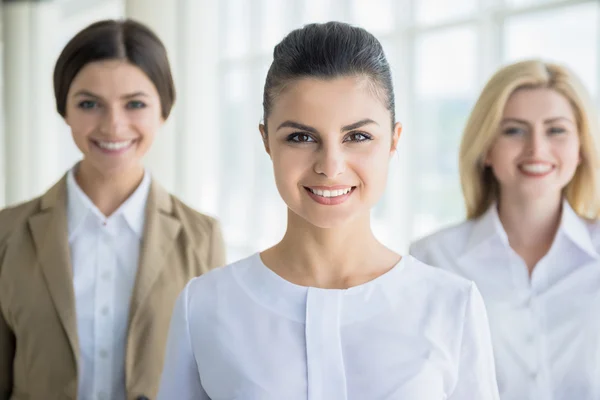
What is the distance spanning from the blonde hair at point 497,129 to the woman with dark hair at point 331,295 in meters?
0.71

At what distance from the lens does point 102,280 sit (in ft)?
6.75

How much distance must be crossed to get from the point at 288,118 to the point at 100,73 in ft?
3.04

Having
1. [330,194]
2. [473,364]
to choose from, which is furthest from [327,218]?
[473,364]

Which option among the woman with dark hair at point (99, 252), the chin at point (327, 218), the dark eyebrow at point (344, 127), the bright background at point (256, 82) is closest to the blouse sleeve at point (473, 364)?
the chin at point (327, 218)

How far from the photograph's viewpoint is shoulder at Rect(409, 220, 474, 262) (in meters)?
2.12

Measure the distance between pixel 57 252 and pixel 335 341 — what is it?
3.44 ft

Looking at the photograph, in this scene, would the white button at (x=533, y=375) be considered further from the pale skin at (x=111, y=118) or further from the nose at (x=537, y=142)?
the pale skin at (x=111, y=118)

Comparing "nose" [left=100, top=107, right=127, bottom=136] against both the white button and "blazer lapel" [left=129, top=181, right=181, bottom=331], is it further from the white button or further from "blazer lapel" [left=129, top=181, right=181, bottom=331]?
the white button

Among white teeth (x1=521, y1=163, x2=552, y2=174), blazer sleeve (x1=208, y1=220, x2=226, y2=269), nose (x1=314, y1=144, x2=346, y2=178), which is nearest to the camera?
nose (x1=314, y1=144, x2=346, y2=178)

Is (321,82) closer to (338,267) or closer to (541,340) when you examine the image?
(338,267)

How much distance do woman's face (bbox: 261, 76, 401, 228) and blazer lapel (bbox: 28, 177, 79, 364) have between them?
924mm

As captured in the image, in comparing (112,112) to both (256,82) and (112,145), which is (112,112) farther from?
(256,82)

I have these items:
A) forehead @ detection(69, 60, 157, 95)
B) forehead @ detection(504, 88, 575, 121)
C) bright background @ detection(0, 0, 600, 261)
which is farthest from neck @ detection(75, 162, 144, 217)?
bright background @ detection(0, 0, 600, 261)

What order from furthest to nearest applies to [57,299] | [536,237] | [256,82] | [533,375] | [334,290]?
[256,82]
[536,237]
[57,299]
[533,375]
[334,290]
